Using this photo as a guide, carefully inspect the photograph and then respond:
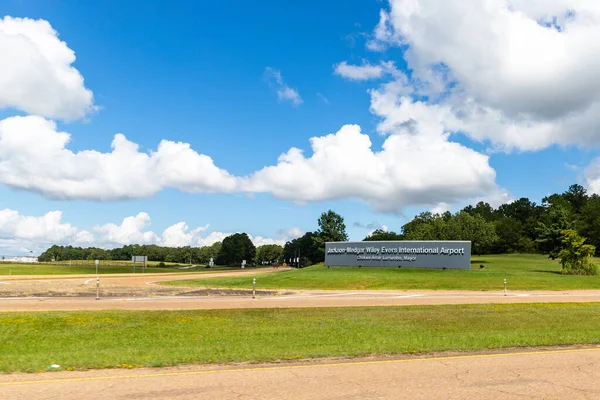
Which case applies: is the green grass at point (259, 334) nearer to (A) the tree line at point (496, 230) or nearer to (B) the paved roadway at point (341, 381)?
(B) the paved roadway at point (341, 381)

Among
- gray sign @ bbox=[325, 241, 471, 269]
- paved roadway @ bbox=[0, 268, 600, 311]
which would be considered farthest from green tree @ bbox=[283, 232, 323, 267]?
paved roadway @ bbox=[0, 268, 600, 311]

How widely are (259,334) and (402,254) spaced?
5015 centimetres

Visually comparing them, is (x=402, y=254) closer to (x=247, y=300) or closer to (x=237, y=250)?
(x=247, y=300)

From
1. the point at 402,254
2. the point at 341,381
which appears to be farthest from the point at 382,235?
the point at 341,381

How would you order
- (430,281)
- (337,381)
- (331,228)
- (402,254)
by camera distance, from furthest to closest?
1. (331,228)
2. (402,254)
3. (430,281)
4. (337,381)

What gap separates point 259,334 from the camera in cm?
1484

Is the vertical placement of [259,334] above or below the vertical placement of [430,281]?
above

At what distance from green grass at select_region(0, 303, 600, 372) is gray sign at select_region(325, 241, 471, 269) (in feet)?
121

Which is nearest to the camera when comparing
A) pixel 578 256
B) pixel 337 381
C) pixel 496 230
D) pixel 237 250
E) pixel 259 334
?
pixel 337 381

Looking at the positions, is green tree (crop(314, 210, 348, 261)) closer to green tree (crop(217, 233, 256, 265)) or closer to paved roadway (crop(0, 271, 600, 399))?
green tree (crop(217, 233, 256, 265))

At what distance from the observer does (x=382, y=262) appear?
64250 millimetres

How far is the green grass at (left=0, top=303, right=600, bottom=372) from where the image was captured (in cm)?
1116

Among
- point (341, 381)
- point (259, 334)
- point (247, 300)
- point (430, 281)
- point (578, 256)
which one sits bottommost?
point (430, 281)

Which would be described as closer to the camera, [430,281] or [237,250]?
[430,281]
